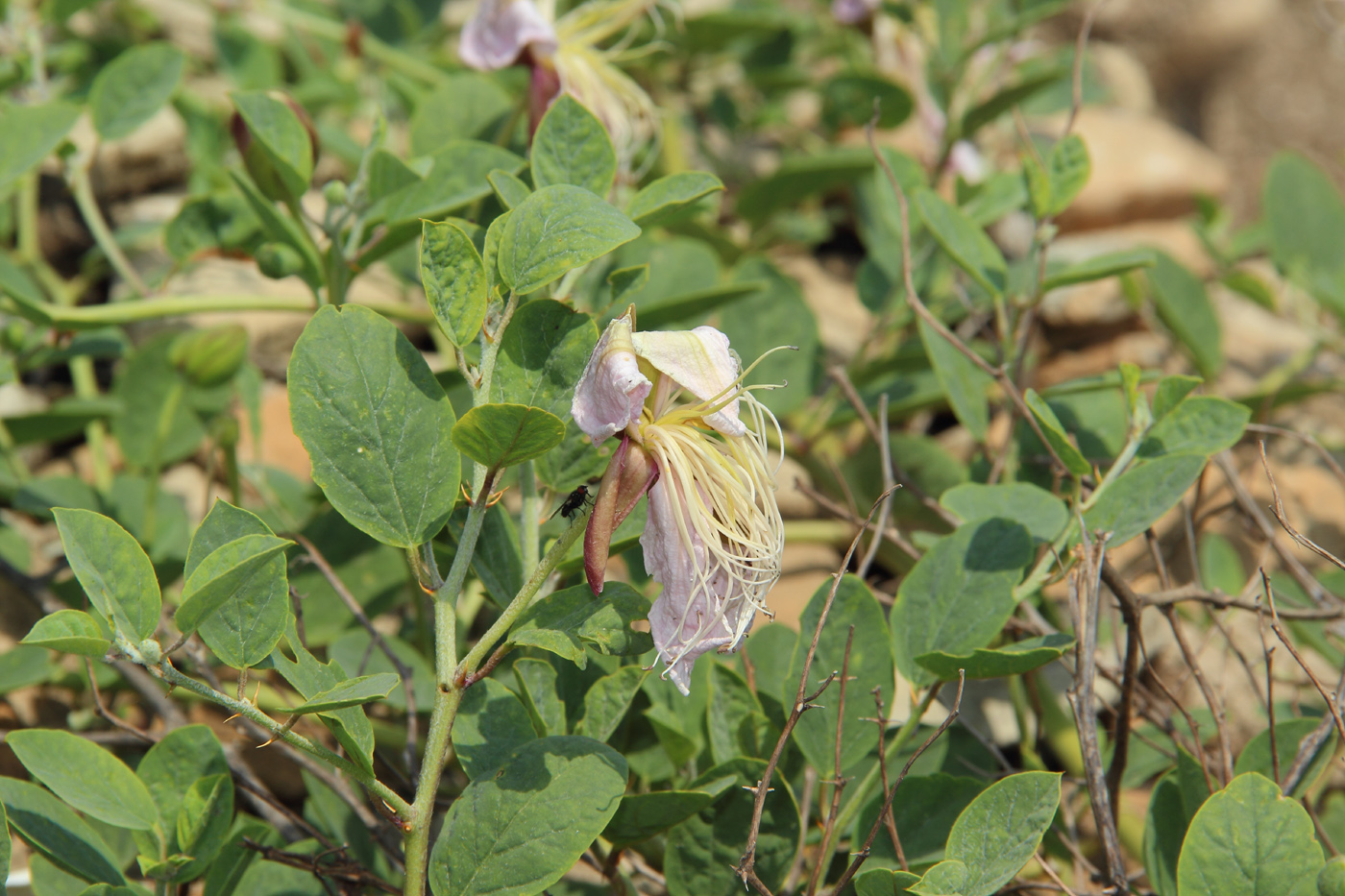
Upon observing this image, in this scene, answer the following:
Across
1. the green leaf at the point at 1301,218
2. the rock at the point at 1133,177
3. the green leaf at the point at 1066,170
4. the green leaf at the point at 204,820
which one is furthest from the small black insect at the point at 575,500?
the rock at the point at 1133,177

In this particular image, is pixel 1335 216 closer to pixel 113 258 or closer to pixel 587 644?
pixel 587 644

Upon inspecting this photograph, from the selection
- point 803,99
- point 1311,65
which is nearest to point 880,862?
point 803,99

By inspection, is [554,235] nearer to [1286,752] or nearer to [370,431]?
[370,431]

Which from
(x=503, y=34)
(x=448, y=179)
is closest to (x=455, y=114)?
(x=503, y=34)

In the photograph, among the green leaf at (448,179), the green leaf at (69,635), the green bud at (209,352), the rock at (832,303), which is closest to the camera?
the green leaf at (69,635)

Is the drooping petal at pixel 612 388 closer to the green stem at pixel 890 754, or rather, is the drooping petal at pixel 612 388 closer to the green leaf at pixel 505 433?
the green leaf at pixel 505 433

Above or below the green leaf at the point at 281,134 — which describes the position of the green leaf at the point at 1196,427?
below

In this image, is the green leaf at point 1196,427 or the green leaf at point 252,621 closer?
the green leaf at point 252,621
